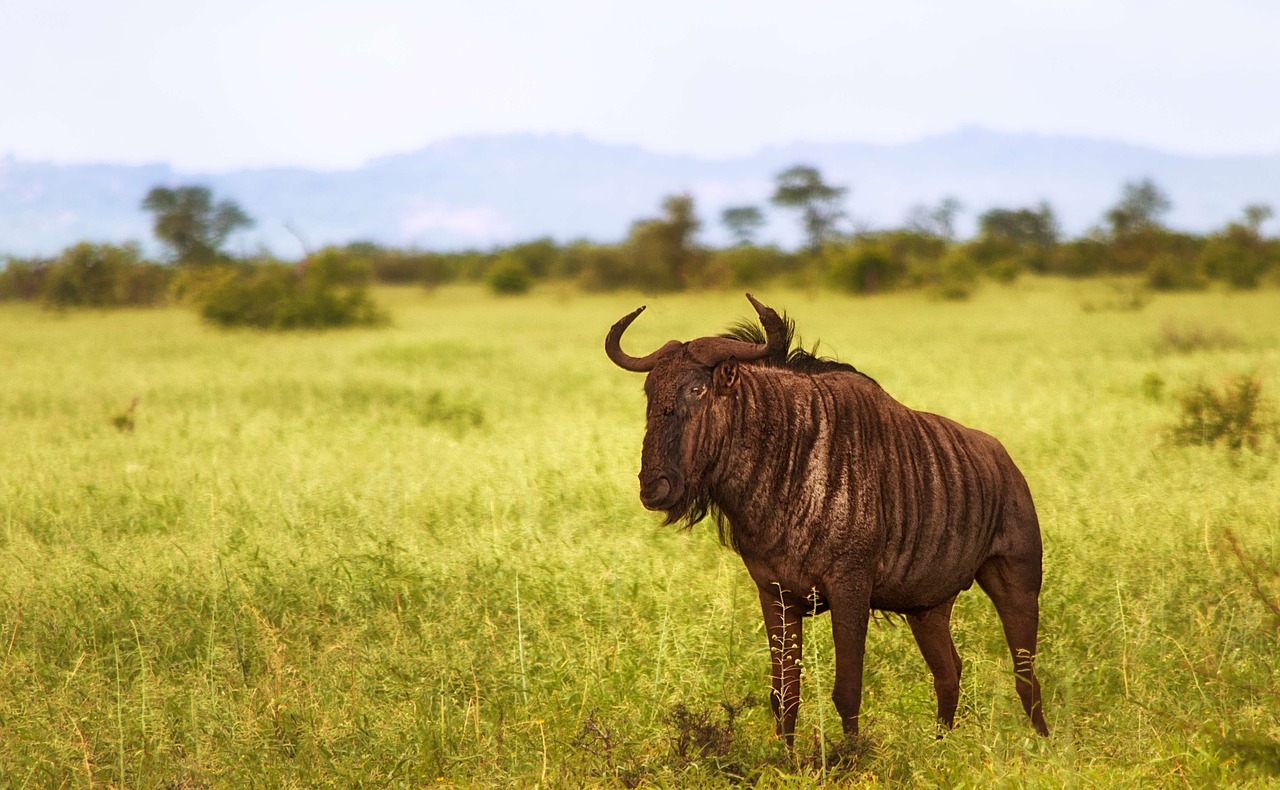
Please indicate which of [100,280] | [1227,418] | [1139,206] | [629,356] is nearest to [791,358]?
[629,356]

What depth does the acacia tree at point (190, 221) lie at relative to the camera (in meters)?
44.3

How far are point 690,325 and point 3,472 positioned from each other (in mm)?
16564

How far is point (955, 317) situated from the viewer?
23.7 metres

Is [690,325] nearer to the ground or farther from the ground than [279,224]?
nearer to the ground

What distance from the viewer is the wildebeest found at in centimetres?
348

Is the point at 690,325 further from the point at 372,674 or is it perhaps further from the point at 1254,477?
the point at 372,674

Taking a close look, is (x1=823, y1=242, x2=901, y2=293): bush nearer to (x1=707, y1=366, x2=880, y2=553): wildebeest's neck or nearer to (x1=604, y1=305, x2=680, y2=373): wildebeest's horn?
(x1=707, y1=366, x2=880, y2=553): wildebeest's neck

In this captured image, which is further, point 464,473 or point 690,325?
point 690,325

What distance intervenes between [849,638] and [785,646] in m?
0.29

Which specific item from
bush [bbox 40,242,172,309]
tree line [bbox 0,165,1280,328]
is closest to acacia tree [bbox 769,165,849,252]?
tree line [bbox 0,165,1280,328]

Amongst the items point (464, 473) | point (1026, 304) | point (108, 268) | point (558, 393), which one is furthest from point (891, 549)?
point (108, 268)

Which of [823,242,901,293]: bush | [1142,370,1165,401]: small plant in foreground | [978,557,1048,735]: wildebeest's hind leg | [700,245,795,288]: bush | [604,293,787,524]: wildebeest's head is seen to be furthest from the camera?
[700,245,795,288]: bush

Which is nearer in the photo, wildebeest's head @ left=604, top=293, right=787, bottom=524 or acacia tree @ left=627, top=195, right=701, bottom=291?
wildebeest's head @ left=604, top=293, right=787, bottom=524

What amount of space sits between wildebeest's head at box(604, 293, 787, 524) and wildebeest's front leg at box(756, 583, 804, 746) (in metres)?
0.47
